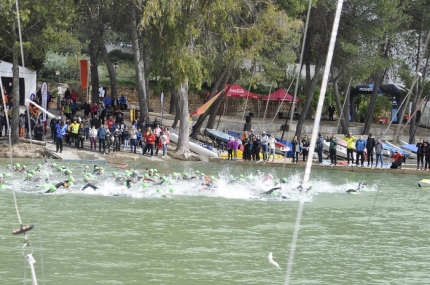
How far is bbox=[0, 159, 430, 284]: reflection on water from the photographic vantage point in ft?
49.5

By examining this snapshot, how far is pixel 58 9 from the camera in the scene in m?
36.0

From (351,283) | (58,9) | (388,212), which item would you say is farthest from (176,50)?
(351,283)

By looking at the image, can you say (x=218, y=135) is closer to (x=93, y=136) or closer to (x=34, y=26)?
(x=93, y=136)

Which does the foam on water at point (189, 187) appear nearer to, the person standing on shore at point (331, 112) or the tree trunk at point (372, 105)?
the tree trunk at point (372, 105)

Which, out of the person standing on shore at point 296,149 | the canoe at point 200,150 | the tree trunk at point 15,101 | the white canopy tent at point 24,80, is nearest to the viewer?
the tree trunk at point 15,101

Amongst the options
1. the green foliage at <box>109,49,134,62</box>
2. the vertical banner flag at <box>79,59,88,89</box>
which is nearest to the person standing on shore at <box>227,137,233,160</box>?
the vertical banner flag at <box>79,59,88,89</box>

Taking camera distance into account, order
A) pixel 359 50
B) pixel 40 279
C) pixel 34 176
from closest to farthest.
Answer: pixel 40 279 < pixel 34 176 < pixel 359 50

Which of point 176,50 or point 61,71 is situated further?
point 61,71

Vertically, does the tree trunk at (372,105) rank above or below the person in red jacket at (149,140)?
above

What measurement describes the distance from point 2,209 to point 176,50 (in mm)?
16543

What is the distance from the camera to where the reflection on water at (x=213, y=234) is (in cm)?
1510

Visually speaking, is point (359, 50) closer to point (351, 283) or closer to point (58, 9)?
point (58, 9)

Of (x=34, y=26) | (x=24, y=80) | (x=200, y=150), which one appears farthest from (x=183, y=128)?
(x=24, y=80)

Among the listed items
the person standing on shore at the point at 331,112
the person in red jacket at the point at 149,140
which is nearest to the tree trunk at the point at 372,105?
the person standing on shore at the point at 331,112
